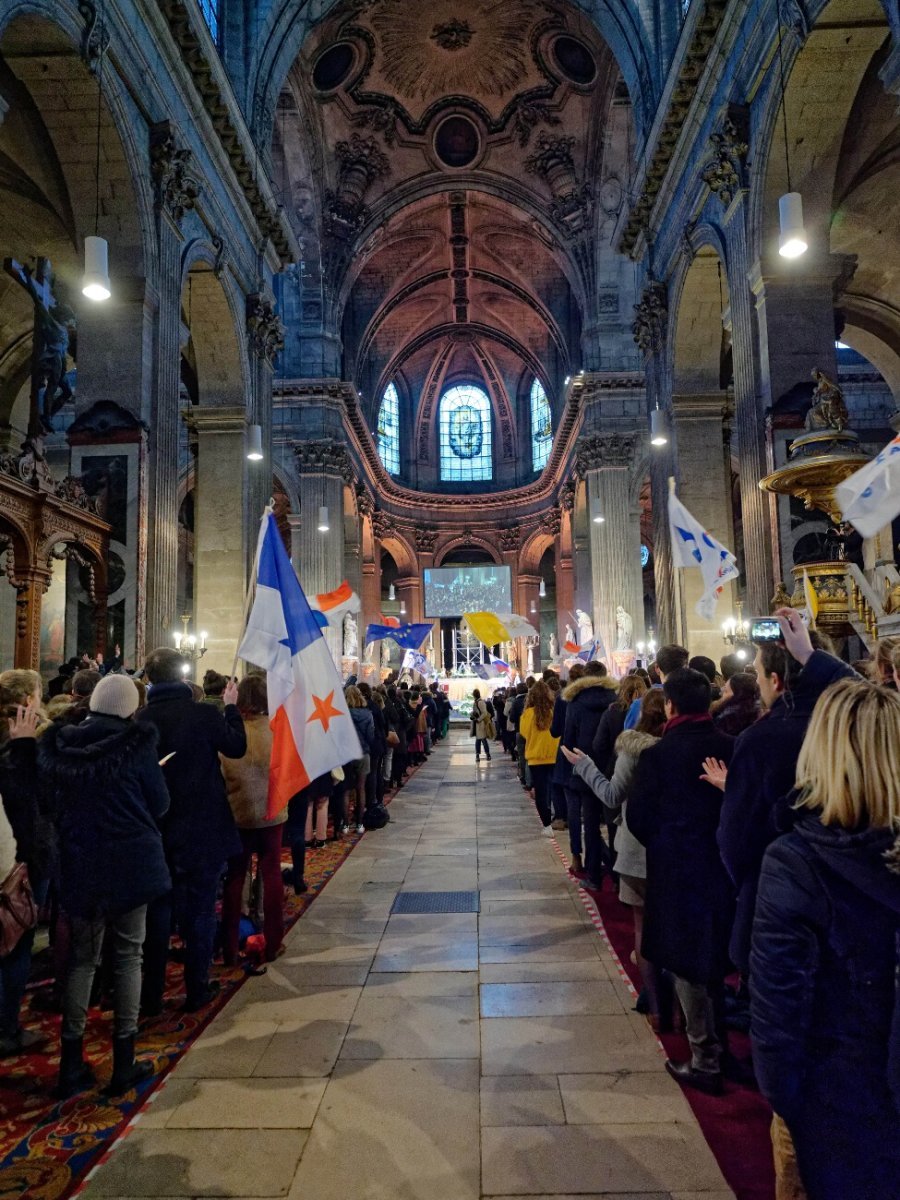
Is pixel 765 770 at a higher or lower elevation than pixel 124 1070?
higher

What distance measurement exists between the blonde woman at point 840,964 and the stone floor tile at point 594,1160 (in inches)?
46.1

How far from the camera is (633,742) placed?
4438 mm

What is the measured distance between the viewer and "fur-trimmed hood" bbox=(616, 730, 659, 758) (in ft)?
14.4

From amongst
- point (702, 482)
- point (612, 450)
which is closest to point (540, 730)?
point (702, 482)

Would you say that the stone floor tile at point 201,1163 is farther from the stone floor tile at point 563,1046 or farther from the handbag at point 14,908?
the stone floor tile at point 563,1046

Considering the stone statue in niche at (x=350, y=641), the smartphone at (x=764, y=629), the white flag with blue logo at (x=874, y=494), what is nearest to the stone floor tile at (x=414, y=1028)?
the white flag with blue logo at (x=874, y=494)

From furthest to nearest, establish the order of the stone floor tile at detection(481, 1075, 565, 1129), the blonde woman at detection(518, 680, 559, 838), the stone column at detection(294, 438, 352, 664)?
the stone column at detection(294, 438, 352, 664) < the blonde woman at detection(518, 680, 559, 838) < the stone floor tile at detection(481, 1075, 565, 1129)

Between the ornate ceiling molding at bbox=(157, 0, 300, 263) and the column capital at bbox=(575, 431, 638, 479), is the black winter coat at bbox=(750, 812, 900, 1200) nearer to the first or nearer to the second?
the ornate ceiling molding at bbox=(157, 0, 300, 263)

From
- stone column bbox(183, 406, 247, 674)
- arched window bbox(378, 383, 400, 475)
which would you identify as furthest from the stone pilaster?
arched window bbox(378, 383, 400, 475)

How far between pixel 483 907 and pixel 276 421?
23.9 m

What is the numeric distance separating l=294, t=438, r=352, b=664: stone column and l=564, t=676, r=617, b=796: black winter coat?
763 inches

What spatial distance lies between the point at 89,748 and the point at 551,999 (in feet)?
9.11

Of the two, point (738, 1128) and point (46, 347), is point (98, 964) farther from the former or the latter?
point (46, 347)

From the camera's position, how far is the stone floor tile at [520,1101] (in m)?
3.31
